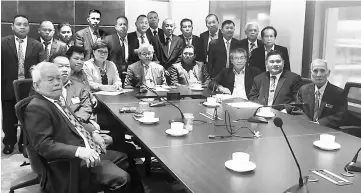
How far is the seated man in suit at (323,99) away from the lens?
11.9ft

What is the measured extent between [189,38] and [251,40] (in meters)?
0.96

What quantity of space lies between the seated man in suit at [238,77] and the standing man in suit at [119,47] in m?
1.41

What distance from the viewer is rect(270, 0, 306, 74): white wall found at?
17.9 ft

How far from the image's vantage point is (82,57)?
160 inches

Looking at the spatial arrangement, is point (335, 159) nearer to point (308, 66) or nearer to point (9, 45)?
point (308, 66)

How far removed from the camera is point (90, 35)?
225 inches

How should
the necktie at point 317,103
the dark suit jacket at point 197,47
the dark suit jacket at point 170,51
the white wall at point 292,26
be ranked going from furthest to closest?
the dark suit jacket at point 197,47 → the dark suit jacket at point 170,51 → the white wall at point 292,26 → the necktie at point 317,103

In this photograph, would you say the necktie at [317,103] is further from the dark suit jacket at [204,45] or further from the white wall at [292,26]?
the dark suit jacket at [204,45]

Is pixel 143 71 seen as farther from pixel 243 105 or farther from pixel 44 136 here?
pixel 44 136

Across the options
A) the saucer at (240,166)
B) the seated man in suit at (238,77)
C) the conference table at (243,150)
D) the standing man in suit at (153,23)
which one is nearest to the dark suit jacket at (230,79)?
the seated man in suit at (238,77)

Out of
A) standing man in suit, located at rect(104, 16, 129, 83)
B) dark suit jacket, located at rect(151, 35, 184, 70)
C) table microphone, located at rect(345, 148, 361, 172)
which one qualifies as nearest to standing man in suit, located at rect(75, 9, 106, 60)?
standing man in suit, located at rect(104, 16, 129, 83)

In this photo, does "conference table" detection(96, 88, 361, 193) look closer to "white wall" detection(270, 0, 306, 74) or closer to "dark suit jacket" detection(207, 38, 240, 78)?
"dark suit jacket" detection(207, 38, 240, 78)

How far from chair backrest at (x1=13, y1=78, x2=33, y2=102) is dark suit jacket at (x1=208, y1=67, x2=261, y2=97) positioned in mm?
2096

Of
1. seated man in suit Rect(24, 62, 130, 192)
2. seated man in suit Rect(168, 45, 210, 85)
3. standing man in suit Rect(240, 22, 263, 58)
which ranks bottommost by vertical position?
seated man in suit Rect(24, 62, 130, 192)
